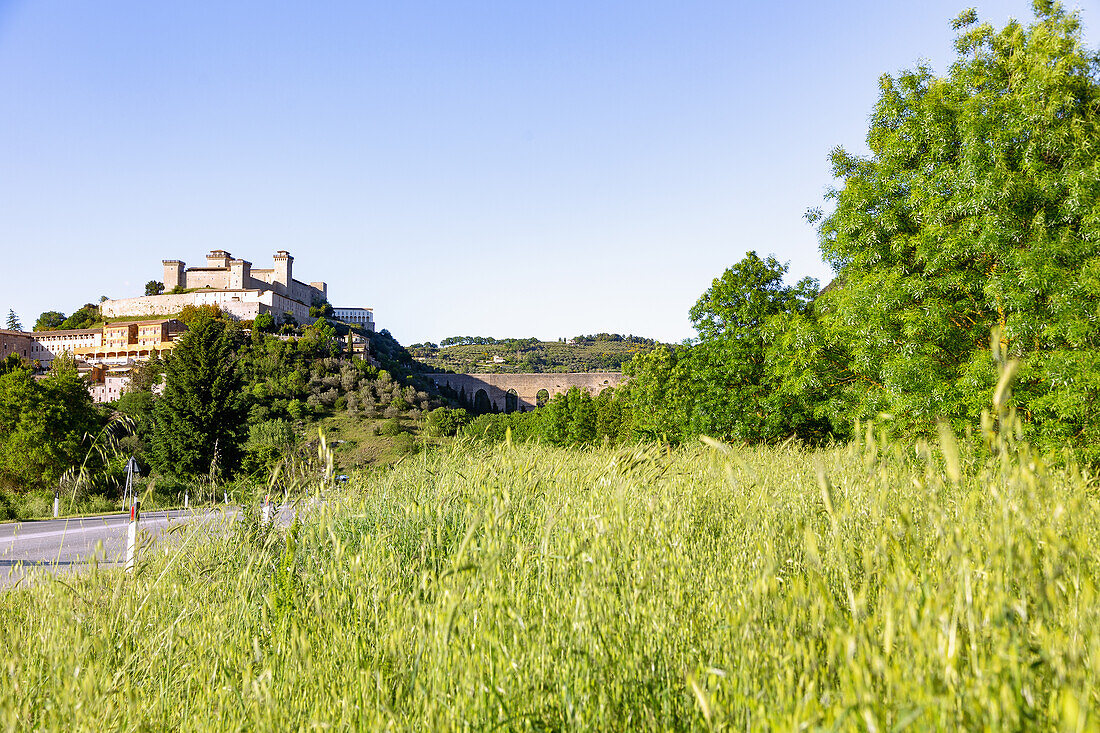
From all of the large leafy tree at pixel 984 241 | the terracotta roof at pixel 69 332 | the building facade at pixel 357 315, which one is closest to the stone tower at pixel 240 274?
the terracotta roof at pixel 69 332

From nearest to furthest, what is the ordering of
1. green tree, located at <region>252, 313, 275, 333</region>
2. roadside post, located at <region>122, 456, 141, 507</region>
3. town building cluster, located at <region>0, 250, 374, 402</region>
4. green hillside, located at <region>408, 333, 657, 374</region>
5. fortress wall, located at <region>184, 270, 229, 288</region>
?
roadside post, located at <region>122, 456, 141, 507</region> → town building cluster, located at <region>0, 250, 374, 402</region> → green tree, located at <region>252, 313, 275, 333</region> → fortress wall, located at <region>184, 270, 229, 288</region> → green hillside, located at <region>408, 333, 657, 374</region>

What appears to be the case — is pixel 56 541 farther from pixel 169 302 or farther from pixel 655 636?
pixel 169 302

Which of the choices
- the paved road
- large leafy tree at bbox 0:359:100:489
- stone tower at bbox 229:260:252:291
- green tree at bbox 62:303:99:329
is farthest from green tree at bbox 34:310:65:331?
the paved road

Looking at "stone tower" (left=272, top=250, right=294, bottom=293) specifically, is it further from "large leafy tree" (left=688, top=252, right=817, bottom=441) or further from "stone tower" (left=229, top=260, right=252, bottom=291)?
"large leafy tree" (left=688, top=252, right=817, bottom=441)

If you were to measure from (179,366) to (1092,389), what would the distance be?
28.5 metres

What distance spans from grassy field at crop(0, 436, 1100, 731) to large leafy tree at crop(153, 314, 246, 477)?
2469 centimetres

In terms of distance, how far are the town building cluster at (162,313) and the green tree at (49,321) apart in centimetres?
936

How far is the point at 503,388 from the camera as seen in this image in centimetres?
8375

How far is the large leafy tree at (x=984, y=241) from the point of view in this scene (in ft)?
28.4

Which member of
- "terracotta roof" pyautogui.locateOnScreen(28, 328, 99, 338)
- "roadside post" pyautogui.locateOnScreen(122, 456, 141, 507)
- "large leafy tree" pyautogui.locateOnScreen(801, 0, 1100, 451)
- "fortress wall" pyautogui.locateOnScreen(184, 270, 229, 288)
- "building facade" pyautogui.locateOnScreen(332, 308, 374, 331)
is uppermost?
"fortress wall" pyautogui.locateOnScreen(184, 270, 229, 288)

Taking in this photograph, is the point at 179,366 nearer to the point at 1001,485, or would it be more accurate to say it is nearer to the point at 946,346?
the point at 946,346

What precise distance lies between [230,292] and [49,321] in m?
30.3

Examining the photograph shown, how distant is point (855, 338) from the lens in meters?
12.0

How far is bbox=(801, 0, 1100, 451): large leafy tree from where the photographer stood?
28.4 ft
